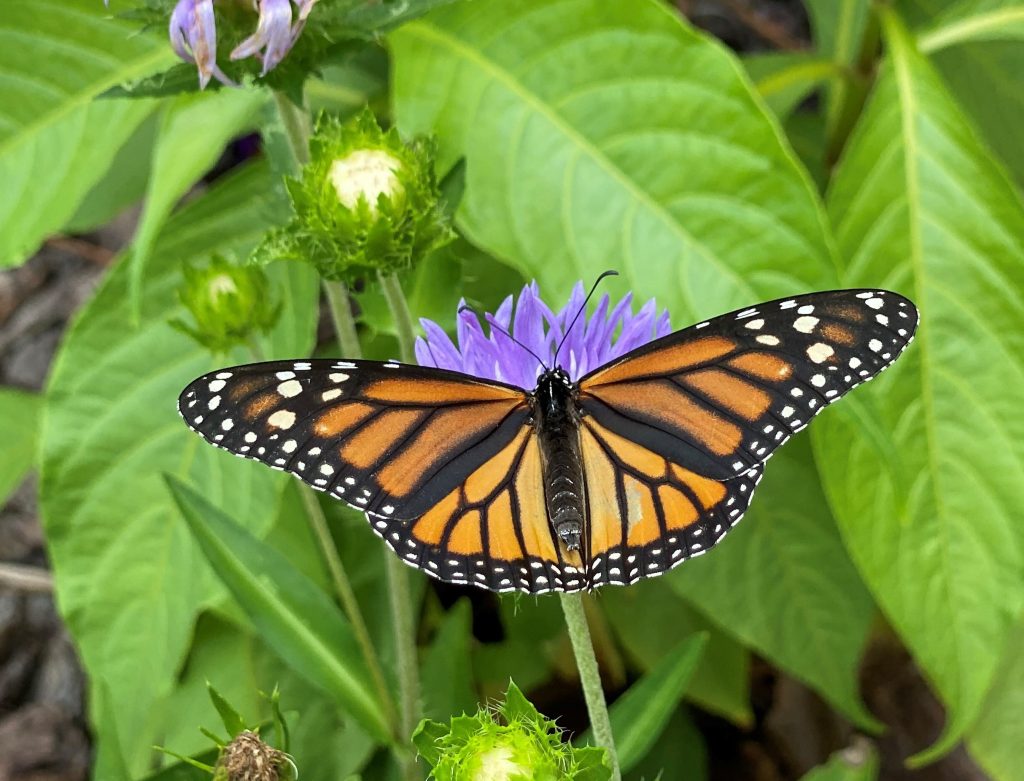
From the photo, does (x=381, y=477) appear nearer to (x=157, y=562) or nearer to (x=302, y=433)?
(x=302, y=433)

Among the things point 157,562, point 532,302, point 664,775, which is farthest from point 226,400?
point 664,775

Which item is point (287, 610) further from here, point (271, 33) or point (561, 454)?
point (271, 33)

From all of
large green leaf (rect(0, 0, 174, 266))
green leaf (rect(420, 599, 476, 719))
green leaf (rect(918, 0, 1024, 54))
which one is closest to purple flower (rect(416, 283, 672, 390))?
green leaf (rect(420, 599, 476, 719))

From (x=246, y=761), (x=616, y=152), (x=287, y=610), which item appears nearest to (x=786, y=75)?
(x=616, y=152)

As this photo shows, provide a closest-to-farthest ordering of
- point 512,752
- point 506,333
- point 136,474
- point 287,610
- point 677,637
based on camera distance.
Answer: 1. point 512,752
2. point 506,333
3. point 287,610
4. point 136,474
5. point 677,637

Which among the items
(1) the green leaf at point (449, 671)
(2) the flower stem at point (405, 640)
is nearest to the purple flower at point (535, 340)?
(2) the flower stem at point (405, 640)
